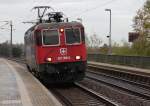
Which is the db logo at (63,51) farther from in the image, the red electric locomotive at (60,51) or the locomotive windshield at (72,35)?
Answer: the locomotive windshield at (72,35)

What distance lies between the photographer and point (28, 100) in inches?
589

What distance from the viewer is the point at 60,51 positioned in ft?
77.7

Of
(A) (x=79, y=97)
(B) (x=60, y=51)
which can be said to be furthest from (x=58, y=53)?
(A) (x=79, y=97)

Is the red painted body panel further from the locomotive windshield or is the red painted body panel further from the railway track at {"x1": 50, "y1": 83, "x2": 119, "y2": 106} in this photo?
the railway track at {"x1": 50, "y1": 83, "x2": 119, "y2": 106}

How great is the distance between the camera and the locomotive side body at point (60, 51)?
2352 centimetres

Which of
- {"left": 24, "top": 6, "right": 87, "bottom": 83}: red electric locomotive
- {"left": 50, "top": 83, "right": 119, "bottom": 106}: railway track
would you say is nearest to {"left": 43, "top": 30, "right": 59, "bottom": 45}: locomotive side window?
{"left": 24, "top": 6, "right": 87, "bottom": 83}: red electric locomotive

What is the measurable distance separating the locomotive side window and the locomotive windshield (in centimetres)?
53

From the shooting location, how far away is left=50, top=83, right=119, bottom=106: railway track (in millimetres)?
17439

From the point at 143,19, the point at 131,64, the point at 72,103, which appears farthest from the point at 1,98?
the point at 143,19

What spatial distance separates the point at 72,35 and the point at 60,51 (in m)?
1.03

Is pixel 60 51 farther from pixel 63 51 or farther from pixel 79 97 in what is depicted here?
pixel 79 97

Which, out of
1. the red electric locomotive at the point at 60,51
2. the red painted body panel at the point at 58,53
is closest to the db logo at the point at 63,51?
the red electric locomotive at the point at 60,51

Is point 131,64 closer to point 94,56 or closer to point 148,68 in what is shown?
point 148,68

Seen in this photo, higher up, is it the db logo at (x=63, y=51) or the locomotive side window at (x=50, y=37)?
the locomotive side window at (x=50, y=37)
